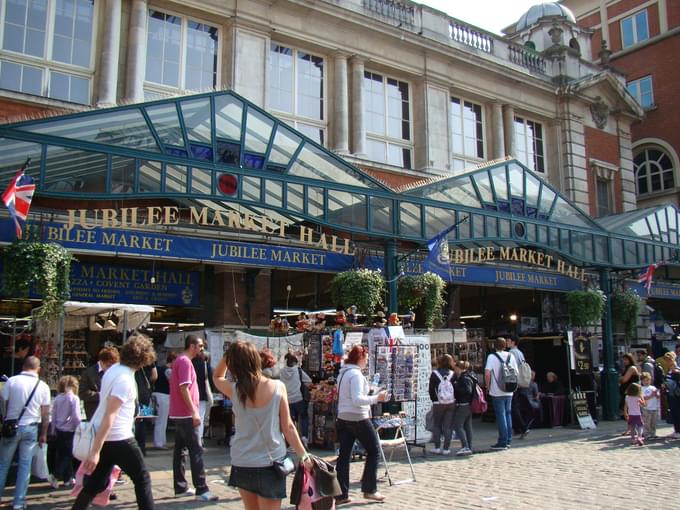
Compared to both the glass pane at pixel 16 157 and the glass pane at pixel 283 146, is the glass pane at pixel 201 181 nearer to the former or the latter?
the glass pane at pixel 283 146

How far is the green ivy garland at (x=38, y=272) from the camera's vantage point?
9.55 metres

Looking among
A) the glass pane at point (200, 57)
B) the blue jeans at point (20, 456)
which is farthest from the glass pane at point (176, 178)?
the glass pane at point (200, 57)

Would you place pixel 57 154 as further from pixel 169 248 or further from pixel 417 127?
pixel 417 127

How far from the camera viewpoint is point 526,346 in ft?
63.8

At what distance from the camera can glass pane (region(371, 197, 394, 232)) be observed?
13812 millimetres

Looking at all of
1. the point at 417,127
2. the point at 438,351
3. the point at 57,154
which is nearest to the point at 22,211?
the point at 57,154

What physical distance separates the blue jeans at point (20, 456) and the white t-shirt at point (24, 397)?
0.12 meters

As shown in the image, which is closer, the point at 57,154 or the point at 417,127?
the point at 57,154

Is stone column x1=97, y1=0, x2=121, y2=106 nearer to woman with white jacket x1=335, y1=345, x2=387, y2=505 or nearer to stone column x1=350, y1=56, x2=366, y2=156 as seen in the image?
stone column x1=350, y1=56, x2=366, y2=156

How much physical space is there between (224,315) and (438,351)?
5330 mm

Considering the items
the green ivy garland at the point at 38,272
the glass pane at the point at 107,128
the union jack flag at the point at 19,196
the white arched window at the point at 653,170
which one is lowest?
the green ivy garland at the point at 38,272

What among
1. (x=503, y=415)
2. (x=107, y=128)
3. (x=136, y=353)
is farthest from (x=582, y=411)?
(x=136, y=353)

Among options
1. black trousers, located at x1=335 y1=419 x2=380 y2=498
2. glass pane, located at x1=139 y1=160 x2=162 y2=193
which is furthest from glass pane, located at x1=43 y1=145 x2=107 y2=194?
black trousers, located at x1=335 y1=419 x2=380 y2=498

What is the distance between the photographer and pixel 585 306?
17.6 metres
